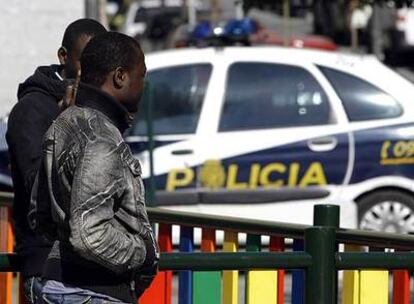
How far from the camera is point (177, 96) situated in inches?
439

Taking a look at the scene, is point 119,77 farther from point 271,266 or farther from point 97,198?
point 271,266

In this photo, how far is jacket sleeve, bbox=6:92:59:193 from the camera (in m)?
4.74

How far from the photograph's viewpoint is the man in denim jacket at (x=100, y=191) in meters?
3.97

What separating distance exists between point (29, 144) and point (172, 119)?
634cm

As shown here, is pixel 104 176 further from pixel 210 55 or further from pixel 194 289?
pixel 210 55

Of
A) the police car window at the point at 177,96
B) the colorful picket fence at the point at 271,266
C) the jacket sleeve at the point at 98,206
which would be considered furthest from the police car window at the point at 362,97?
the jacket sleeve at the point at 98,206

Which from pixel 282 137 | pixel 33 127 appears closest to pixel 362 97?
pixel 282 137

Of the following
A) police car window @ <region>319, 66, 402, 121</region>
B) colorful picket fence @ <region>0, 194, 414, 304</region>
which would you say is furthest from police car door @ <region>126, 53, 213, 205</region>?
colorful picket fence @ <region>0, 194, 414, 304</region>

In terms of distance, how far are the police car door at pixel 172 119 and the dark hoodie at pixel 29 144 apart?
5.89 metres

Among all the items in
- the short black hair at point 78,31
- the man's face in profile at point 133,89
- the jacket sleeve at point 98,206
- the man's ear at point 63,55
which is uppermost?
the short black hair at point 78,31

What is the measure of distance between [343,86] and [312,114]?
307 millimetres

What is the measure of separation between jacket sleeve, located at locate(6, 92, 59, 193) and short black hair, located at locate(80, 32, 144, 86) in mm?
622

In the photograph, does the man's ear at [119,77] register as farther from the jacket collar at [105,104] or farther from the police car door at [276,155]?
the police car door at [276,155]

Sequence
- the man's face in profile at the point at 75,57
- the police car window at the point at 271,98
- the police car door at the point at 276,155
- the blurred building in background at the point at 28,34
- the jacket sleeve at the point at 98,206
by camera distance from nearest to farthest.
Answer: the jacket sleeve at the point at 98,206, the man's face in profile at the point at 75,57, the police car door at the point at 276,155, the police car window at the point at 271,98, the blurred building in background at the point at 28,34
